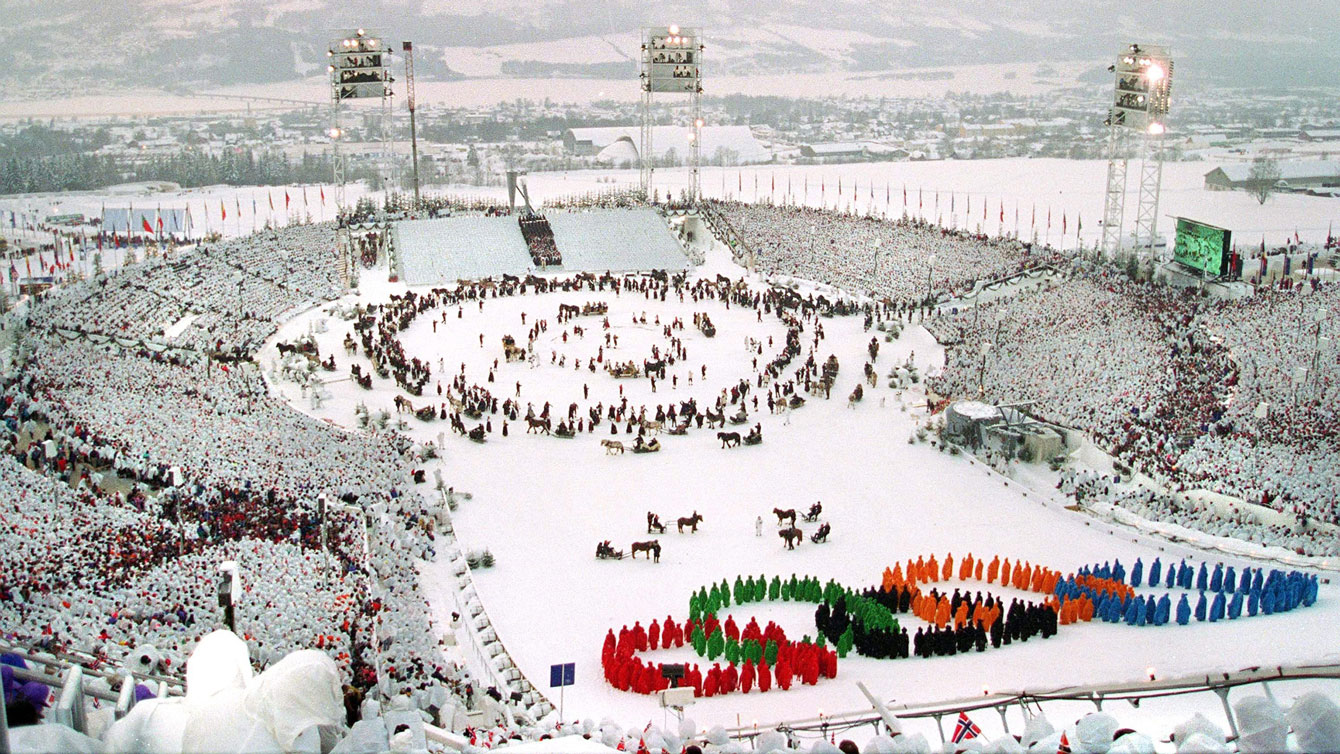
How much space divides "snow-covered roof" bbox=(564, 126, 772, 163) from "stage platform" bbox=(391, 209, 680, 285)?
3540 cm

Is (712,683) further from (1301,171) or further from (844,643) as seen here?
(1301,171)

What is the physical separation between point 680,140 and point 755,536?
67.7 meters

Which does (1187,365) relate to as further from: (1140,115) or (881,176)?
(881,176)

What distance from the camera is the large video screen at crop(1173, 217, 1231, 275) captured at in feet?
115

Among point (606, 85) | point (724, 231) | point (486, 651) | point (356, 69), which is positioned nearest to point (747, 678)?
point (486, 651)

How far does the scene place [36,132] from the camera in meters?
50.9

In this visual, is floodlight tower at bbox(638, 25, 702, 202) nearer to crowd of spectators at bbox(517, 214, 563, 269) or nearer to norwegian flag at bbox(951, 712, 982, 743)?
Answer: crowd of spectators at bbox(517, 214, 563, 269)

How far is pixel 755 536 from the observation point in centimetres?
2023

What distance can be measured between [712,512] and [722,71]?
384ft

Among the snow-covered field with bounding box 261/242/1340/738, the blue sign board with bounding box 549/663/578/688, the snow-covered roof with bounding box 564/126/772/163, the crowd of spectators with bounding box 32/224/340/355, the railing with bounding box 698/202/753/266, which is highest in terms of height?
the snow-covered roof with bounding box 564/126/772/163

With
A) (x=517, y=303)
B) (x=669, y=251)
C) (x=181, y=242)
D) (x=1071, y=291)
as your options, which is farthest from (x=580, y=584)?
(x=181, y=242)

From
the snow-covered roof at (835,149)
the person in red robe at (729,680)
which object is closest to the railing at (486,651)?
the person in red robe at (729,680)

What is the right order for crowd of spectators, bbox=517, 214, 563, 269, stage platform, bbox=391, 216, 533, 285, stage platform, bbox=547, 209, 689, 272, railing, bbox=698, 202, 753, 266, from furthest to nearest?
railing, bbox=698, 202, 753, 266
stage platform, bbox=547, 209, 689, 272
crowd of spectators, bbox=517, 214, 563, 269
stage platform, bbox=391, 216, 533, 285

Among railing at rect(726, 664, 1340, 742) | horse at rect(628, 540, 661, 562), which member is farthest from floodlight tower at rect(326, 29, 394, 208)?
railing at rect(726, 664, 1340, 742)
